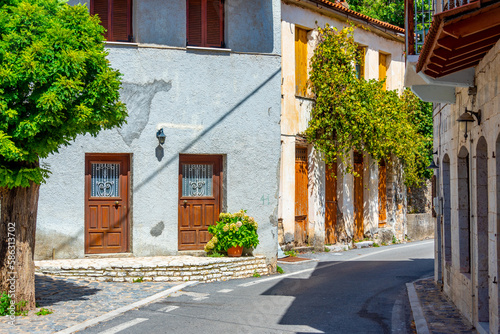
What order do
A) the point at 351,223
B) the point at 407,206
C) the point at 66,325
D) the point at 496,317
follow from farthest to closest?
the point at 407,206
the point at 351,223
the point at 66,325
the point at 496,317

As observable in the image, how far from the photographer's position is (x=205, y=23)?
14.1 metres

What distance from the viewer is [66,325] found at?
8297mm

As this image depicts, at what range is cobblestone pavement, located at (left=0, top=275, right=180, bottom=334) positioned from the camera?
8289 mm

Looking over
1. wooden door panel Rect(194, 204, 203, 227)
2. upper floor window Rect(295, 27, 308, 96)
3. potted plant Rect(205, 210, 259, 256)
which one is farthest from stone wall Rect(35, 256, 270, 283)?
upper floor window Rect(295, 27, 308, 96)

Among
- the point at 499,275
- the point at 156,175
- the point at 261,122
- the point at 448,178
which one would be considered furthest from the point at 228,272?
the point at 499,275

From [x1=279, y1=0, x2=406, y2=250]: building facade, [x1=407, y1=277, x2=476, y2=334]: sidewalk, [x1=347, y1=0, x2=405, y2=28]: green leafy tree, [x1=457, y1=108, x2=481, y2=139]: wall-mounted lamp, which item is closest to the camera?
[x1=457, y1=108, x2=481, y2=139]: wall-mounted lamp

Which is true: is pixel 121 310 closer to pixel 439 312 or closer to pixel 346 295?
pixel 346 295

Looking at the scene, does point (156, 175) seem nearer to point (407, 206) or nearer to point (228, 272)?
point (228, 272)

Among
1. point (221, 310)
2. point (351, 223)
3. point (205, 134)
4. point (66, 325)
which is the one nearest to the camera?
point (66, 325)

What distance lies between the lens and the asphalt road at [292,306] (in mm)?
8500

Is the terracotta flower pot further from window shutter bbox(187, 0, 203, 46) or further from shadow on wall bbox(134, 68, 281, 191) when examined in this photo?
window shutter bbox(187, 0, 203, 46)

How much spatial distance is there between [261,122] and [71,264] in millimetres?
5125

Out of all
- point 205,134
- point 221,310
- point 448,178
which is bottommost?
point 221,310

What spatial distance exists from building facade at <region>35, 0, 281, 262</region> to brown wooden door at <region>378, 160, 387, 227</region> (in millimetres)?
8778
